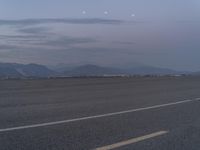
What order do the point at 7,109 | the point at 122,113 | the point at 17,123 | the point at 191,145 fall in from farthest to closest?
the point at 7,109 < the point at 122,113 < the point at 17,123 < the point at 191,145

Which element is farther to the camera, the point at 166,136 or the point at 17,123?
the point at 17,123

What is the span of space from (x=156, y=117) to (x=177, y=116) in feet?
2.11

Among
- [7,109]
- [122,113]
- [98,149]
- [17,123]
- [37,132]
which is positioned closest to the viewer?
[98,149]

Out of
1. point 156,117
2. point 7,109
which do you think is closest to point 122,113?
point 156,117

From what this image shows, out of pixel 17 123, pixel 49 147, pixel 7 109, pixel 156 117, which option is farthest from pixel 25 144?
pixel 7 109

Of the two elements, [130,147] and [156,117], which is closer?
[130,147]

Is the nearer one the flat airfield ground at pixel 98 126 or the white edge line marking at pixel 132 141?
the white edge line marking at pixel 132 141

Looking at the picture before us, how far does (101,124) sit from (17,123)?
5.95 ft

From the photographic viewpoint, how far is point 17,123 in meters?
10.4

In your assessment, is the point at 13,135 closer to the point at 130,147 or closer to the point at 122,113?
the point at 130,147

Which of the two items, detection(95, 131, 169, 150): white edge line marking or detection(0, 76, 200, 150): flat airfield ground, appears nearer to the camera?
detection(95, 131, 169, 150): white edge line marking

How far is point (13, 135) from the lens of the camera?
879 cm

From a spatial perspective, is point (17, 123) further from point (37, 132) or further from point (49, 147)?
point (49, 147)

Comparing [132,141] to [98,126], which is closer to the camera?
[132,141]
